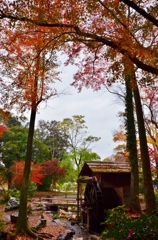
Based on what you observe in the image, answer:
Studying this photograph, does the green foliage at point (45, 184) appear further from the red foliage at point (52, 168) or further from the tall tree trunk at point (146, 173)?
the tall tree trunk at point (146, 173)

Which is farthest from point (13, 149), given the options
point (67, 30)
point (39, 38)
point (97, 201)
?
point (67, 30)

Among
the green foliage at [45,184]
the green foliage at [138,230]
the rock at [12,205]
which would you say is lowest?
the rock at [12,205]

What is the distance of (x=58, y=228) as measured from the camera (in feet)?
32.2

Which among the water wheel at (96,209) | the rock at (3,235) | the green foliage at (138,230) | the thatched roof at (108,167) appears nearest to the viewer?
the green foliage at (138,230)

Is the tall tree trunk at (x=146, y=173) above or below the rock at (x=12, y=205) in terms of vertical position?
above

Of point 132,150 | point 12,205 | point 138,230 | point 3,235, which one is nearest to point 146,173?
point 132,150

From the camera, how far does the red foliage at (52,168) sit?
27562 mm

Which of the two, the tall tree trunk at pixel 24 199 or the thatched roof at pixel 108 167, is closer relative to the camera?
the tall tree trunk at pixel 24 199

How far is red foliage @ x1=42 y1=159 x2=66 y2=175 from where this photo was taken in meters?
27.6

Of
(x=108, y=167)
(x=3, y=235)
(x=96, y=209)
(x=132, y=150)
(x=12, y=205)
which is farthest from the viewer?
(x=108, y=167)

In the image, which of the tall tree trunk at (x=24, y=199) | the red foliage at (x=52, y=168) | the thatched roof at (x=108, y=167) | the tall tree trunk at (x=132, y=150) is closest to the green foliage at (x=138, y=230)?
the tall tree trunk at (x=24, y=199)

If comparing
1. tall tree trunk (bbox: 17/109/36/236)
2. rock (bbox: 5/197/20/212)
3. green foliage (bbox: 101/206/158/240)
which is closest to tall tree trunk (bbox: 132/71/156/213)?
green foliage (bbox: 101/206/158/240)

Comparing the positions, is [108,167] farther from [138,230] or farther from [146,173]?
[138,230]

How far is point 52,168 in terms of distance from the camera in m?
28.0
